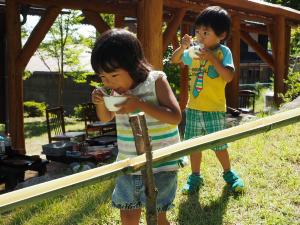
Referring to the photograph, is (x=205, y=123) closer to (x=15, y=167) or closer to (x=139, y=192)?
(x=139, y=192)

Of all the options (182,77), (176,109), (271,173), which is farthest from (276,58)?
(176,109)

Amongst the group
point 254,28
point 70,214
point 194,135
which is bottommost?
point 70,214

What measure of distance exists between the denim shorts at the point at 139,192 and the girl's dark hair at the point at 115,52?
1.90ft

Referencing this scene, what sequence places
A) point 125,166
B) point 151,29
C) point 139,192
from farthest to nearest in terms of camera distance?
point 151,29 → point 139,192 → point 125,166

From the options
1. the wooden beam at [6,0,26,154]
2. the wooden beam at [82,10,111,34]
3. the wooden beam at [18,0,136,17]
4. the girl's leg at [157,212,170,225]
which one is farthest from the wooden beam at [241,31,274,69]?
the girl's leg at [157,212,170,225]

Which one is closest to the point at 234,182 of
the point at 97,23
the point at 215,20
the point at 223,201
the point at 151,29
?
the point at 223,201

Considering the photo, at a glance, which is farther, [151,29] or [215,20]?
[151,29]

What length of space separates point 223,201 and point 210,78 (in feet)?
3.12

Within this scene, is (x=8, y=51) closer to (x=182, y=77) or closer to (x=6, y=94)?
(x=6, y=94)

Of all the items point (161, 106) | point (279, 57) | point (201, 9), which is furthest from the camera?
point (279, 57)

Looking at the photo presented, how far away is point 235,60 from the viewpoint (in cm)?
1054

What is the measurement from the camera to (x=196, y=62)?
3373 mm

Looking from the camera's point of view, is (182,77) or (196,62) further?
(182,77)

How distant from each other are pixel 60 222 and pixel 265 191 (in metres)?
1.65
